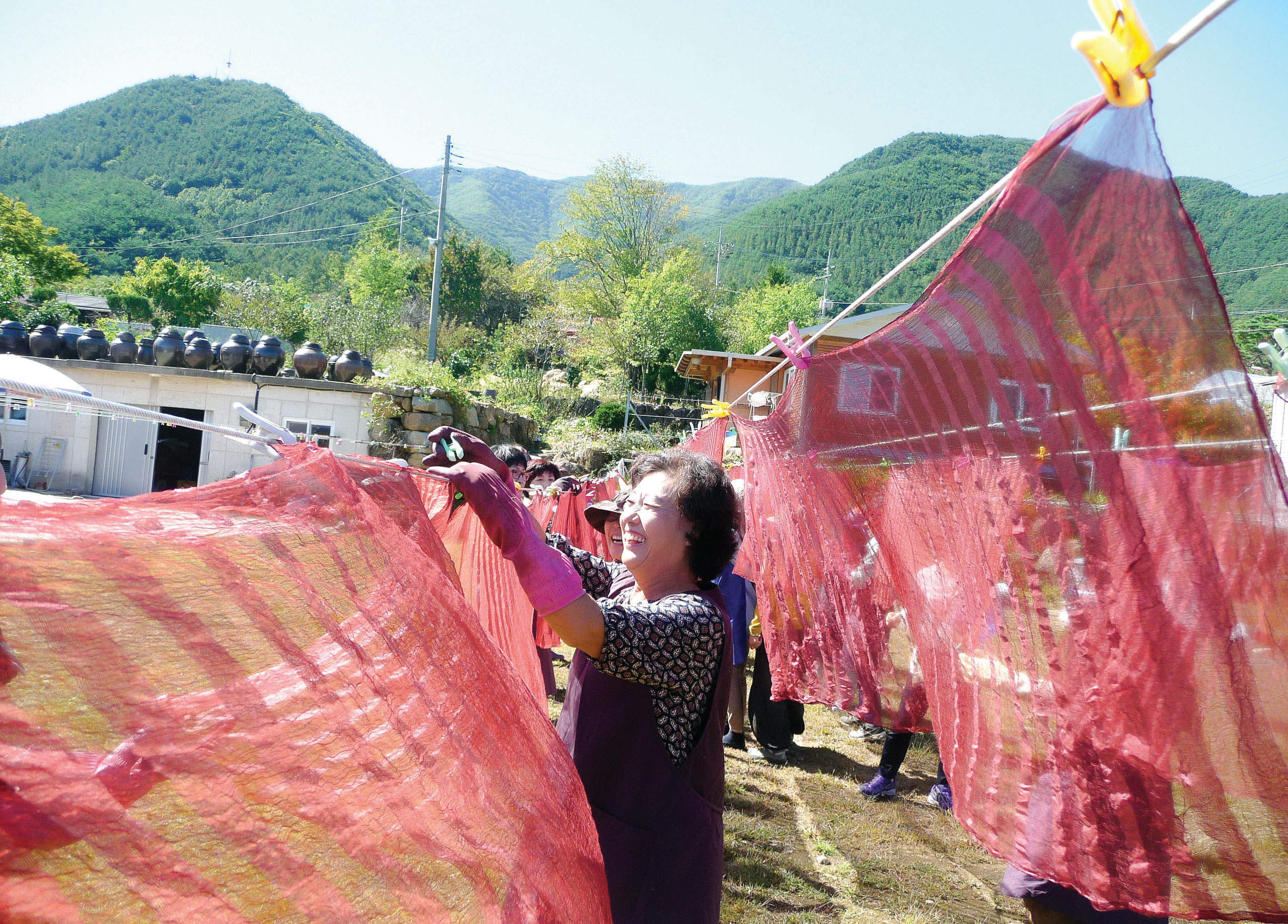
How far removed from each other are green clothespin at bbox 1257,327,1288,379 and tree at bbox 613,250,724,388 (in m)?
30.5

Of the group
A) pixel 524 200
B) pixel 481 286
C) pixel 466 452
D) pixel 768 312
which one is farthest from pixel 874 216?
pixel 524 200

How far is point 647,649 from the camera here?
1490 millimetres

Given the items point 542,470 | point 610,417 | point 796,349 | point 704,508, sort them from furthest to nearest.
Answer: point 610,417 → point 542,470 → point 796,349 → point 704,508

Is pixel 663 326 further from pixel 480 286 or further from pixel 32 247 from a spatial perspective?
pixel 32 247

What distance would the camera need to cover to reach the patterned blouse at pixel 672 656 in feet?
4.82

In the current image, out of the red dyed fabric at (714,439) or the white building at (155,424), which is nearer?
the red dyed fabric at (714,439)

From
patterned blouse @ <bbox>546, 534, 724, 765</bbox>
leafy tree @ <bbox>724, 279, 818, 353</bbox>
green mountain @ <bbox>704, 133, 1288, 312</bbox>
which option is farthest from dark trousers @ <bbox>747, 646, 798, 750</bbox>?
green mountain @ <bbox>704, 133, 1288, 312</bbox>

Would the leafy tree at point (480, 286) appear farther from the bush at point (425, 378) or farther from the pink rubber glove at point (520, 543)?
the pink rubber glove at point (520, 543)

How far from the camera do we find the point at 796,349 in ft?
11.0

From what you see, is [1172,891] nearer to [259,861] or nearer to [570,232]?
[259,861]

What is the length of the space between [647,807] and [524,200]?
187275 mm

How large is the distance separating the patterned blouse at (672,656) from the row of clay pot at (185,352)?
1582cm

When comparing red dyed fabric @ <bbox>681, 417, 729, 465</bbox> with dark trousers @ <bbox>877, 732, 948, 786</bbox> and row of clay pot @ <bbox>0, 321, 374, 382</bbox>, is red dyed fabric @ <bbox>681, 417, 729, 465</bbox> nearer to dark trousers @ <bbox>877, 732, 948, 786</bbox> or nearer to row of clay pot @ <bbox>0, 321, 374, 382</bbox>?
dark trousers @ <bbox>877, 732, 948, 786</bbox>

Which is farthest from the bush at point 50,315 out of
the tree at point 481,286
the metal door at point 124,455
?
the tree at point 481,286
